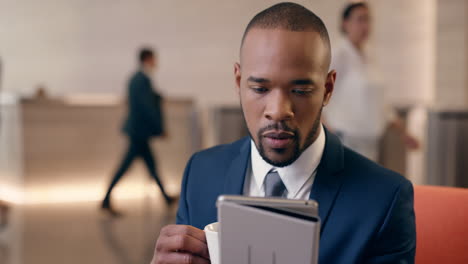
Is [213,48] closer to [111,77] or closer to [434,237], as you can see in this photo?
[111,77]

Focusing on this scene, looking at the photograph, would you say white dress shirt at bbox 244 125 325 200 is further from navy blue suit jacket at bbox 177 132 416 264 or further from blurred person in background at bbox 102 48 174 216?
blurred person in background at bbox 102 48 174 216

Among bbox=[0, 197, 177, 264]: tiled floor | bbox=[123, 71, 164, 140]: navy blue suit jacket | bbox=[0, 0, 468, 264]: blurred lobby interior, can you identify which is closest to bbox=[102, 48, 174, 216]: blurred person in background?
bbox=[123, 71, 164, 140]: navy blue suit jacket

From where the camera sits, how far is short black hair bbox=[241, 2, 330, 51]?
1.79 ft

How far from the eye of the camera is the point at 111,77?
6289 millimetres

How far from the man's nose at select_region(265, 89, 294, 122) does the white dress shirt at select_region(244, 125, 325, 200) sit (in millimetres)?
118

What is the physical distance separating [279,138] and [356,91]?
61.8 inches

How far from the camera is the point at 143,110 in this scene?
13.6ft

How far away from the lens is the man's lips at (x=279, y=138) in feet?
1.83

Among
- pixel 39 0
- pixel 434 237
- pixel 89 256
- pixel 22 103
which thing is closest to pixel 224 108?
pixel 22 103

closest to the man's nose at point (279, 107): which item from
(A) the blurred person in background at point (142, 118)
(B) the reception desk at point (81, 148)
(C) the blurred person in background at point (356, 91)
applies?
(C) the blurred person in background at point (356, 91)

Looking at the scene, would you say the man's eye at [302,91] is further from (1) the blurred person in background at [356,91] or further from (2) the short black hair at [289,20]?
(1) the blurred person in background at [356,91]

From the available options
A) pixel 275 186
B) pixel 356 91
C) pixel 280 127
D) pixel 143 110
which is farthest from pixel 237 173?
pixel 143 110

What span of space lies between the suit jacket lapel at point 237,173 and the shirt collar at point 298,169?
0.08 ft

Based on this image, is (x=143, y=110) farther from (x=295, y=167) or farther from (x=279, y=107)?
(x=279, y=107)
